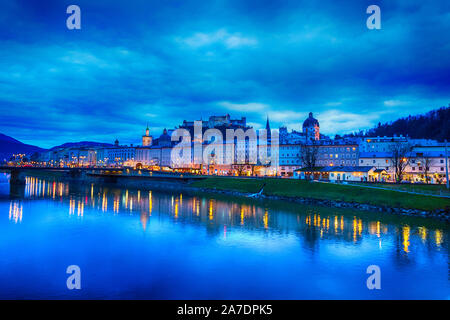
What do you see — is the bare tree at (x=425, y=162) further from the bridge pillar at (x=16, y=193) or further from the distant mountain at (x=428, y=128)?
the bridge pillar at (x=16, y=193)

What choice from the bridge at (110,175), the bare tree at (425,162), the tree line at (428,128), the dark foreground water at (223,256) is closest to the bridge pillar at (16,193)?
the bridge at (110,175)

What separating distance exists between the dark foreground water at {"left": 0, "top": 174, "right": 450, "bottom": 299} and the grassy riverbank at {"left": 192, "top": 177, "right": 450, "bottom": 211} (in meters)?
6.29

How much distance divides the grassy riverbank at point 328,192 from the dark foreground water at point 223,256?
629cm

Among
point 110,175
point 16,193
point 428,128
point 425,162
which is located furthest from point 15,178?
point 428,128

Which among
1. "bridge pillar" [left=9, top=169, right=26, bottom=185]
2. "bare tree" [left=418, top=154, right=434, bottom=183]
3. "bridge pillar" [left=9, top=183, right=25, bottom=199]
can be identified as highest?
"bare tree" [left=418, top=154, right=434, bottom=183]

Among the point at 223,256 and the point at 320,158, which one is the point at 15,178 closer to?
the point at 223,256

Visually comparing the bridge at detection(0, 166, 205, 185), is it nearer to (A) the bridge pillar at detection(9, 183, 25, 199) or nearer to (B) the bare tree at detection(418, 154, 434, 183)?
(A) the bridge pillar at detection(9, 183, 25, 199)

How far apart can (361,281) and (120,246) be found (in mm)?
20010

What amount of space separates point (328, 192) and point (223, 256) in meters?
40.8

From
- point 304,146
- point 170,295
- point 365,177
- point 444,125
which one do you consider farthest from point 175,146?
point 170,295

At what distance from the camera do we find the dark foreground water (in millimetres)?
18797

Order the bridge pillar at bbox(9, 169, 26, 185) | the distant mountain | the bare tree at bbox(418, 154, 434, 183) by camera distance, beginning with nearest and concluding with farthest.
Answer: the bare tree at bbox(418, 154, 434, 183) → the bridge pillar at bbox(9, 169, 26, 185) → the distant mountain

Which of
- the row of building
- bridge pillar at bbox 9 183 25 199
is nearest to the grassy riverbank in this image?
the row of building
